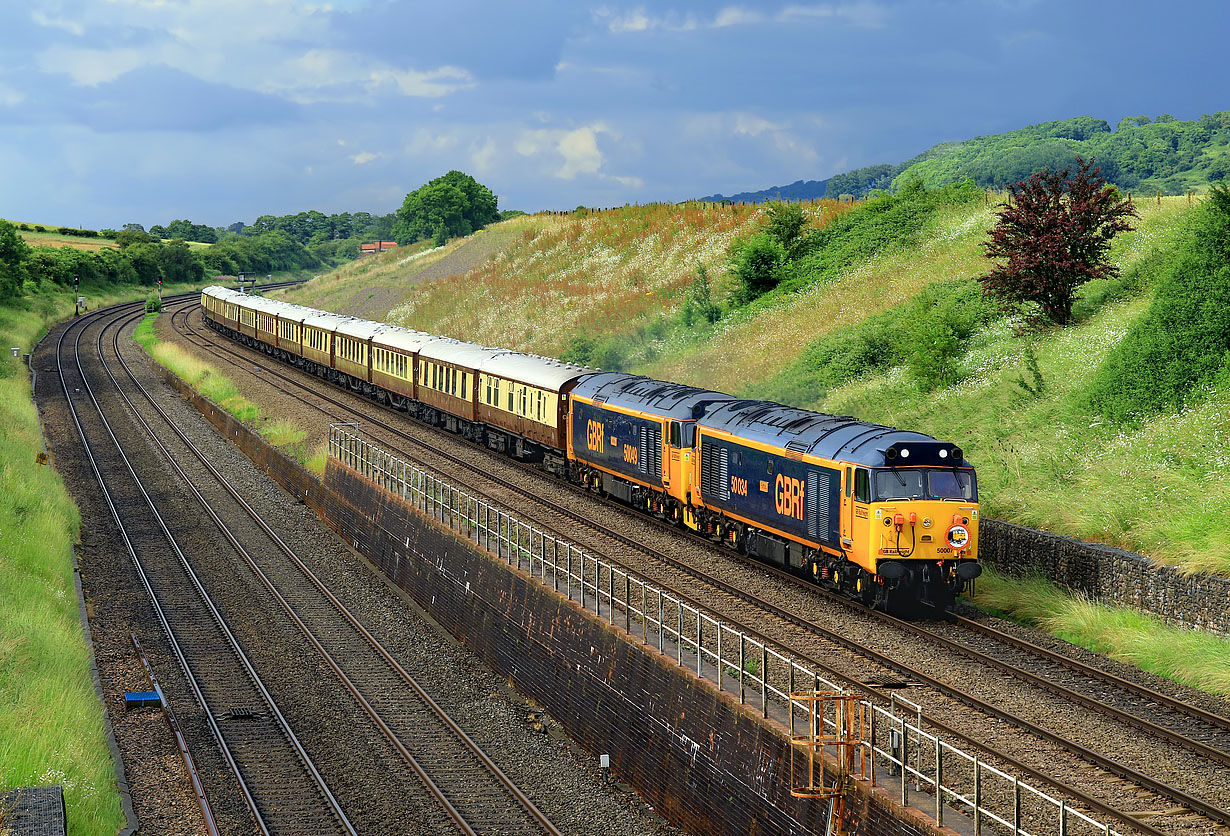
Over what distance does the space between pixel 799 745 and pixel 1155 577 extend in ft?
30.3

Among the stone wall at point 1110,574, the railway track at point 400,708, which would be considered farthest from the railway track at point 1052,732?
the railway track at point 400,708

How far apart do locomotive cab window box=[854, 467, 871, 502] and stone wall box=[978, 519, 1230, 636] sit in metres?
4.46

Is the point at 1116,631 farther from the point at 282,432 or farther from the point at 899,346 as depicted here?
the point at 282,432

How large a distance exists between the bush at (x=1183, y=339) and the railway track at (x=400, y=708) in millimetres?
16638

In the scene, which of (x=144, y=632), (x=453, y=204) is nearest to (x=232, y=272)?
(x=453, y=204)

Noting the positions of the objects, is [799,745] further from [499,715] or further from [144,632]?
[144,632]

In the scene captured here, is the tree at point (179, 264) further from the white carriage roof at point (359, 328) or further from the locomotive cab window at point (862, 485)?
the locomotive cab window at point (862, 485)

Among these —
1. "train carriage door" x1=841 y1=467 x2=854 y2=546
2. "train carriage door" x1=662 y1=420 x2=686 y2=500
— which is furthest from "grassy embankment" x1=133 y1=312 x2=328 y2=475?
"train carriage door" x1=841 y1=467 x2=854 y2=546

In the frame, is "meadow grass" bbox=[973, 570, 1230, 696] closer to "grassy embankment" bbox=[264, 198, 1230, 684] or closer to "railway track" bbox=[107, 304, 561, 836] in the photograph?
"grassy embankment" bbox=[264, 198, 1230, 684]

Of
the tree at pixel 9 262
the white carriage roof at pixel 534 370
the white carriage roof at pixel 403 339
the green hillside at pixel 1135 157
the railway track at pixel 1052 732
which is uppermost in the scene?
the green hillside at pixel 1135 157

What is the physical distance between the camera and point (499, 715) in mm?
22672

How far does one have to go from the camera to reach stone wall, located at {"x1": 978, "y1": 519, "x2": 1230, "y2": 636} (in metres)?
19.0

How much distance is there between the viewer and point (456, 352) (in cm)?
4572

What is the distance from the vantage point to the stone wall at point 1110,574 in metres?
19.0
